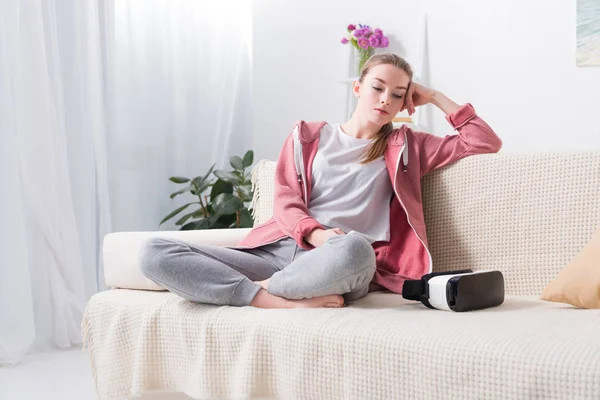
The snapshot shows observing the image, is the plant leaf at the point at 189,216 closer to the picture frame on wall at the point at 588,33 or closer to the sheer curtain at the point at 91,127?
the sheer curtain at the point at 91,127

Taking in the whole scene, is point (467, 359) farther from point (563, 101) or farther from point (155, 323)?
point (563, 101)

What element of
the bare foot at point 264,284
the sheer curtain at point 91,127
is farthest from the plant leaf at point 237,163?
the bare foot at point 264,284

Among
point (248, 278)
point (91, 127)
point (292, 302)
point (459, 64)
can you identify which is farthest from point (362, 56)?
point (292, 302)

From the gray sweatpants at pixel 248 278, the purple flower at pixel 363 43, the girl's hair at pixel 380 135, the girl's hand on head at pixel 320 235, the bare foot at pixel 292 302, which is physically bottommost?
the bare foot at pixel 292 302

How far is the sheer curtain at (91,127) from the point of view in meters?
2.71

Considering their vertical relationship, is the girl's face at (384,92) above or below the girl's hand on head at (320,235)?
above

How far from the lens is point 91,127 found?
3031 mm

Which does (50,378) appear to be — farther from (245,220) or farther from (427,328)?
(427,328)

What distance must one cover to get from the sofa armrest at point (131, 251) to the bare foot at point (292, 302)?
0.32 metres

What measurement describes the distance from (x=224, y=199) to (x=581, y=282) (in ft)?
6.30

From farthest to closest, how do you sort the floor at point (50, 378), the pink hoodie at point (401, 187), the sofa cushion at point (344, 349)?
the floor at point (50, 378) → the pink hoodie at point (401, 187) → the sofa cushion at point (344, 349)

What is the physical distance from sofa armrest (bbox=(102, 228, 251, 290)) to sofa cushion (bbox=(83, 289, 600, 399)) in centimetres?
4

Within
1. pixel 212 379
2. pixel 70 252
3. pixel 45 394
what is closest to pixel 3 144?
pixel 70 252

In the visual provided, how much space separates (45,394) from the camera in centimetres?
221
